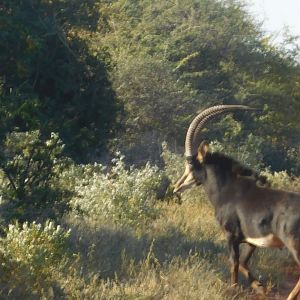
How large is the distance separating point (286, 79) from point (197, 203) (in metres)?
18.1

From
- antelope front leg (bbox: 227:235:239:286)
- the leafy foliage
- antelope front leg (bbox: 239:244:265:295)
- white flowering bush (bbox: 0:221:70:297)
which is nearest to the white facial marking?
antelope front leg (bbox: 227:235:239:286)

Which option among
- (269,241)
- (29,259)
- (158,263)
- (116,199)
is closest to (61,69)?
(116,199)

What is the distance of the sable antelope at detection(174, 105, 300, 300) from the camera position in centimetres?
833

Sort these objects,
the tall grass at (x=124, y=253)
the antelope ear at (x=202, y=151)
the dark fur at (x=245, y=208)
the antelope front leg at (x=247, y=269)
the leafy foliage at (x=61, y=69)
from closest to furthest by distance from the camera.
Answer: the tall grass at (x=124, y=253)
the dark fur at (x=245, y=208)
the antelope front leg at (x=247, y=269)
the antelope ear at (x=202, y=151)
the leafy foliage at (x=61, y=69)

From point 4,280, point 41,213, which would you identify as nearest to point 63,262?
point 4,280

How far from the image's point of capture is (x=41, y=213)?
936cm

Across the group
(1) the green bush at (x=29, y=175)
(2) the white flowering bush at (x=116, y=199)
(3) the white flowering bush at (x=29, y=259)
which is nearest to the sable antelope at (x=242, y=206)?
(2) the white flowering bush at (x=116, y=199)

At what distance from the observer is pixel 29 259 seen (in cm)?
704

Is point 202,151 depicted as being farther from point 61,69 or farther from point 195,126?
point 61,69

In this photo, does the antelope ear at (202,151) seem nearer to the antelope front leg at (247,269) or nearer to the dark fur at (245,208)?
the dark fur at (245,208)

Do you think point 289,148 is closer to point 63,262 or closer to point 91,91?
point 91,91

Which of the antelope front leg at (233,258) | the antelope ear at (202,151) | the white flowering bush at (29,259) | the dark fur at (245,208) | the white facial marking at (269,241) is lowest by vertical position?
the white flowering bush at (29,259)

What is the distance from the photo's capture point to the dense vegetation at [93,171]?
757cm

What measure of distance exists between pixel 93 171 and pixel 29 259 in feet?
23.4
